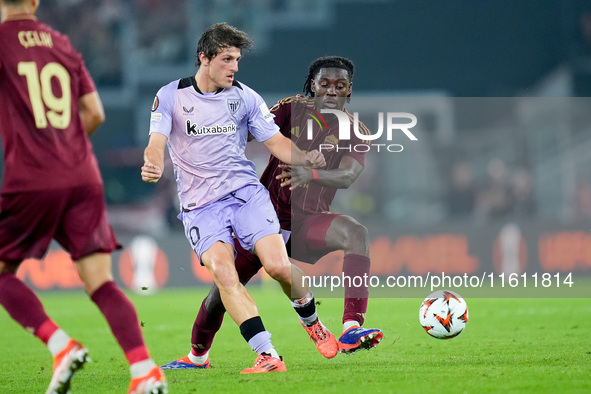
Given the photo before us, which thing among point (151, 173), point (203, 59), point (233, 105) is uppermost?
point (203, 59)

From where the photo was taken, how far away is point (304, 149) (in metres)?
6.66

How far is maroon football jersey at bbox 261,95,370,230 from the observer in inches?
258

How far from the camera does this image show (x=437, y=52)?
23266 millimetres

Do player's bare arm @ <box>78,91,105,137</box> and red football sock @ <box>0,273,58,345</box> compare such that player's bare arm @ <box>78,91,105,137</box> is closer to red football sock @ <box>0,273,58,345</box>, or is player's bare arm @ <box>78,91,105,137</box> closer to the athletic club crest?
red football sock @ <box>0,273,58,345</box>

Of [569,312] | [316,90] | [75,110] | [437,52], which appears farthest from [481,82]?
[75,110]

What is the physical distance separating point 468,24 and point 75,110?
66.3ft

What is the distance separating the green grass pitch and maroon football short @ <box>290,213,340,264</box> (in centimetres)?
78

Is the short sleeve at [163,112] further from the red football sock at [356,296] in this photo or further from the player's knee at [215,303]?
the red football sock at [356,296]

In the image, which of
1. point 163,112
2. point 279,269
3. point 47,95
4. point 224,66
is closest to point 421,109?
point 224,66

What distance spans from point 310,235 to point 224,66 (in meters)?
1.40

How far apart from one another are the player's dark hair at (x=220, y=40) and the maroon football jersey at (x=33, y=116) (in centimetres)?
157

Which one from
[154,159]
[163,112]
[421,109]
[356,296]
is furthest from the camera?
[421,109]

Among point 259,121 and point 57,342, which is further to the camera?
point 259,121

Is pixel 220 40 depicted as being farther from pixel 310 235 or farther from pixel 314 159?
pixel 310 235
